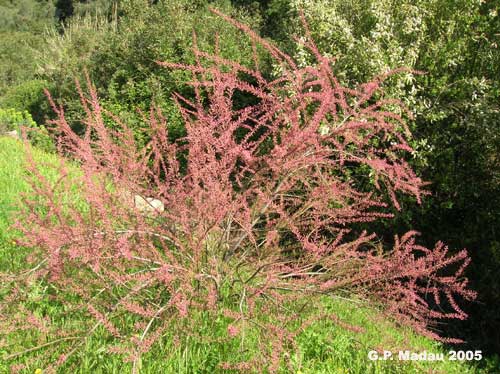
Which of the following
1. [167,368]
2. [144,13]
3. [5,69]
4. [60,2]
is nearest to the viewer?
[167,368]

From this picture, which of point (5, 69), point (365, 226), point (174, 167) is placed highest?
point (174, 167)

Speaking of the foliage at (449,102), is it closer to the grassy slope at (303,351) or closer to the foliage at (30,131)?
the grassy slope at (303,351)

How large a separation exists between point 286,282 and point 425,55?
12.4 feet

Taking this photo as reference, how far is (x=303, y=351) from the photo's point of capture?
9.29 feet

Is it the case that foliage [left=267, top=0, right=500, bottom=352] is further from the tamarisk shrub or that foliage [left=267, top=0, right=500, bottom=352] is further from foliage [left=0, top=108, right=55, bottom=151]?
foliage [left=0, top=108, right=55, bottom=151]

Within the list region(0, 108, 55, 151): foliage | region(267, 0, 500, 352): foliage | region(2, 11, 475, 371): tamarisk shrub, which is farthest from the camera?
region(0, 108, 55, 151): foliage

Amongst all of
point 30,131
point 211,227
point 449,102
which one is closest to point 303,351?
point 211,227

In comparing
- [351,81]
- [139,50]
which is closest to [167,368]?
[351,81]

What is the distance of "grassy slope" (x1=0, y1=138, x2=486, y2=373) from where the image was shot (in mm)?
2389

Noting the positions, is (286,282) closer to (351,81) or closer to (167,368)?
(167,368)

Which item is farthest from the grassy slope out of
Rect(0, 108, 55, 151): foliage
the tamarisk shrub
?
Rect(0, 108, 55, 151): foliage

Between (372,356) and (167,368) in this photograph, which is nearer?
(167,368)

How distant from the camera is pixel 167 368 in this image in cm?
236

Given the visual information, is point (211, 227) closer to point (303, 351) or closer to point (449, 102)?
point (303, 351)
